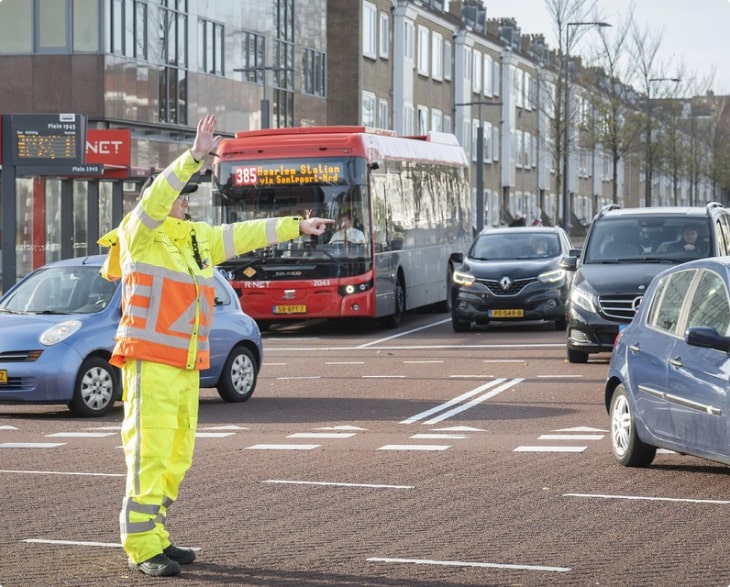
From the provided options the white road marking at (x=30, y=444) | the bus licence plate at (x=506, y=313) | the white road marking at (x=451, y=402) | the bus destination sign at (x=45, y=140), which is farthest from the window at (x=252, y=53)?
the white road marking at (x=30, y=444)

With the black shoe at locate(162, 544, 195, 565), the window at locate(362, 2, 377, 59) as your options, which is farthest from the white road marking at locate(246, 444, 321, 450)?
the window at locate(362, 2, 377, 59)

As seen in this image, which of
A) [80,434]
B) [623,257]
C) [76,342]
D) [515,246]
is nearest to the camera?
[80,434]

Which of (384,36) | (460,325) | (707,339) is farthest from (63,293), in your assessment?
(384,36)

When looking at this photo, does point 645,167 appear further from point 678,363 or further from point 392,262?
point 678,363

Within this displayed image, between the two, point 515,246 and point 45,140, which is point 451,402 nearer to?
point 515,246

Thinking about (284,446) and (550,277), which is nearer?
(284,446)

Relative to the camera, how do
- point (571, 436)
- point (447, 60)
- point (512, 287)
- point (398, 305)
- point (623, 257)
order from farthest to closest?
point (447, 60)
point (398, 305)
point (512, 287)
point (623, 257)
point (571, 436)

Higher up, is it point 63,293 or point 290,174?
point 290,174

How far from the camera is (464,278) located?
2539 cm

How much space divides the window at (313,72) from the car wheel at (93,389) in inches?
1564

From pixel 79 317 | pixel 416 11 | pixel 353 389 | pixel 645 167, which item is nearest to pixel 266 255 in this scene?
pixel 353 389

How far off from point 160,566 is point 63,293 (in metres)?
8.68

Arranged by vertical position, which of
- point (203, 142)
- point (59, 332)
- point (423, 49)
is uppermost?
point (423, 49)

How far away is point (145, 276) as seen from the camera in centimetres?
741
